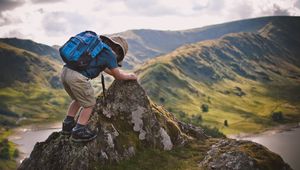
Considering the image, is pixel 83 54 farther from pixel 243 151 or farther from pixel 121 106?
pixel 243 151

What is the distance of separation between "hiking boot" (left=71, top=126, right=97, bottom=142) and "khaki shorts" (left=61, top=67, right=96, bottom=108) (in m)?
1.40

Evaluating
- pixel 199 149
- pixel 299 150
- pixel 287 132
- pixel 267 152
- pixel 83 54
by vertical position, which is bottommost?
pixel 287 132

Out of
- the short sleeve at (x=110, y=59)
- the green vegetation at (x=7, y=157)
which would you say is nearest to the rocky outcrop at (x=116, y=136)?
the short sleeve at (x=110, y=59)

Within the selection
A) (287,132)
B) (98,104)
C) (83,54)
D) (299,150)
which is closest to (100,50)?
(83,54)

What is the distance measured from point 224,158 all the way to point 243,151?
968mm

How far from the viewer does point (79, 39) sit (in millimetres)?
12367

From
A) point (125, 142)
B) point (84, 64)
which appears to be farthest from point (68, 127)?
point (84, 64)

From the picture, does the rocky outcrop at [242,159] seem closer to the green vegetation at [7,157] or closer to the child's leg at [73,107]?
the child's leg at [73,107]

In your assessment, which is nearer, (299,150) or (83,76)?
(83,76)

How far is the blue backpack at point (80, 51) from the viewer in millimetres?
12258

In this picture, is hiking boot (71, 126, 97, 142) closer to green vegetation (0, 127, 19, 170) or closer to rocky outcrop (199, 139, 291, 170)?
rocky outcrop (199, 139, 291, 170)

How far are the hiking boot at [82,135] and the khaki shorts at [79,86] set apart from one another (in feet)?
4.60

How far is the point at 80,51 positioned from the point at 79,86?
1.36 metres

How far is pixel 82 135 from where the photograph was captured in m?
13.5
